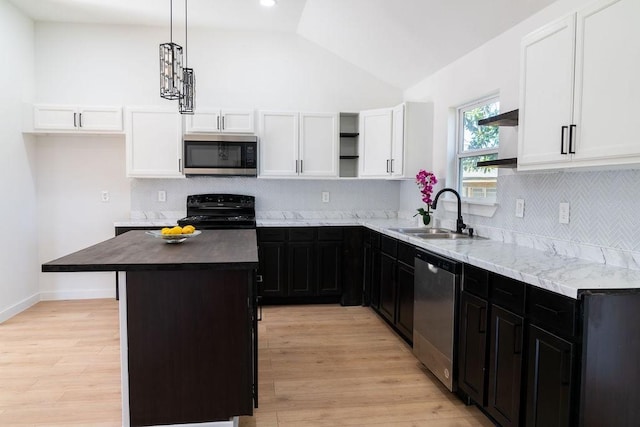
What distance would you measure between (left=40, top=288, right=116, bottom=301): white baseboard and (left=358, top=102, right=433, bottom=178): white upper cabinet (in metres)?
3.30

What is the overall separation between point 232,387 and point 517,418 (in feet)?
4.51

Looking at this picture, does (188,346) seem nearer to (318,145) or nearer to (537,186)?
(537,186)

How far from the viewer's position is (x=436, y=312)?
273 centimetres

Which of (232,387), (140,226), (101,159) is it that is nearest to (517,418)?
(232,387)

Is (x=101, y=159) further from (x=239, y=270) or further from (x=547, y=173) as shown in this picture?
(x=547, y=173)

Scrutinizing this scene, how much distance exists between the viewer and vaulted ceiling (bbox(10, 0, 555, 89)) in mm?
3088

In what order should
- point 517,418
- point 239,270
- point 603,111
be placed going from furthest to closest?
point 239,270 → point 517,418 → point 603,111

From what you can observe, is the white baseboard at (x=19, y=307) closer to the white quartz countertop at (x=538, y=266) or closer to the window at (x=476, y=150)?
the white quartz countertop at (x=538, y=266)

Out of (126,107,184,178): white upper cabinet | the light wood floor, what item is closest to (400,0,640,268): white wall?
the light wood floor

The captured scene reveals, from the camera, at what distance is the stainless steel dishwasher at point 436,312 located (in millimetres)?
2533

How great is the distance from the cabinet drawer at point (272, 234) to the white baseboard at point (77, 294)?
6.33 feet

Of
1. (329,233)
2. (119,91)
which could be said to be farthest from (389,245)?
(119,91)

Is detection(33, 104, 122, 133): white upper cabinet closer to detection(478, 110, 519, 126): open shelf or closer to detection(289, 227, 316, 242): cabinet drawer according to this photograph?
detection(289, 227, 316, 242): cabinet drawer

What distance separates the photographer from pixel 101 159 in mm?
4754
